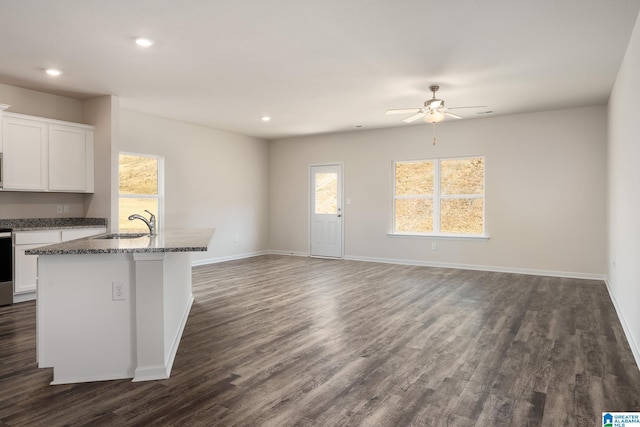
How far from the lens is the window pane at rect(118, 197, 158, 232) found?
657cm

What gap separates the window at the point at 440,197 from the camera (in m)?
7.12

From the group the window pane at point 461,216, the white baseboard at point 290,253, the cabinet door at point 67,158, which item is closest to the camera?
the cabinet door at point 67,158

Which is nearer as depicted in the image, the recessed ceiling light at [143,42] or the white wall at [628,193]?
the white wall at [628,193]

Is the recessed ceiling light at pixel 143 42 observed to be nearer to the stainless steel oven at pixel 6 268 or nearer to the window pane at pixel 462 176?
the stainless steel oven at pixel 6 268

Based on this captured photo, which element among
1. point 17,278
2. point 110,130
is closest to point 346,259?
point 110,130

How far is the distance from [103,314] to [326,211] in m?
6.33

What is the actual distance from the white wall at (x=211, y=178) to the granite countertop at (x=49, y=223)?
1.31 meters

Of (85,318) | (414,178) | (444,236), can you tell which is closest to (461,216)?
(444,236)

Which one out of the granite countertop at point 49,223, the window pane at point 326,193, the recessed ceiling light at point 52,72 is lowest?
the granite countertop at point 49,223

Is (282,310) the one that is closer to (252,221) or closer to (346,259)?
(346,259)

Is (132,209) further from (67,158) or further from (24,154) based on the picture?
(24,154)

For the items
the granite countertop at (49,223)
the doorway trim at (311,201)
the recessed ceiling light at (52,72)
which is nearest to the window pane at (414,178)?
the doorway trim at (311,201)

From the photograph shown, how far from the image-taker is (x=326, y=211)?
28.8 ft

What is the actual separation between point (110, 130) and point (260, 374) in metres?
4.29
